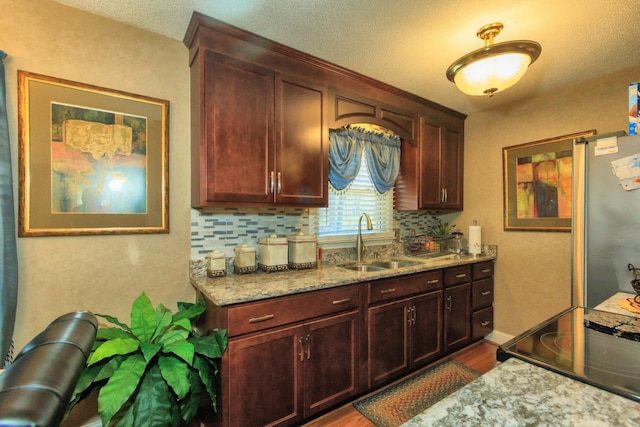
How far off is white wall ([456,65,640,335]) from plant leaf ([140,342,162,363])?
3193mm

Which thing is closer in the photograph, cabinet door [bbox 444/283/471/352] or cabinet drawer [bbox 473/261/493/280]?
cabinet door [bbox 444/283/471/352]

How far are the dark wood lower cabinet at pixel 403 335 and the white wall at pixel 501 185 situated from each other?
3.42ft

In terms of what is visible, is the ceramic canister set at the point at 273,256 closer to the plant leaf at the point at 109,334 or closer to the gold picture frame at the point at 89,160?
the gold picture frame at the point at 89,160

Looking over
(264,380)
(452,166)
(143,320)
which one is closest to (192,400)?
(264,380)

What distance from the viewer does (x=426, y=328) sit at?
241 cm

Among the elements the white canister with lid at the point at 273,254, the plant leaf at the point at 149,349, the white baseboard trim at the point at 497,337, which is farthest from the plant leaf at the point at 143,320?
the white baseboard trim at the point at 497,337

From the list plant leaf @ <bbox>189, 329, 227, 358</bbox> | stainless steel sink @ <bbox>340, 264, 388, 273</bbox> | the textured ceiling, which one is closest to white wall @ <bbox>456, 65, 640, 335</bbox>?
the textured ceiling

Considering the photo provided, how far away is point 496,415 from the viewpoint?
61 cm

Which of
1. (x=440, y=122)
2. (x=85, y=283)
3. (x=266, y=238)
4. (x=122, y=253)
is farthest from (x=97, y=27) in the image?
(x=440, y=122)

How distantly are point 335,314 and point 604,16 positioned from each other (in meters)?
2.41

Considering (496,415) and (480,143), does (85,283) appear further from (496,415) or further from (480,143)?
(480,143)

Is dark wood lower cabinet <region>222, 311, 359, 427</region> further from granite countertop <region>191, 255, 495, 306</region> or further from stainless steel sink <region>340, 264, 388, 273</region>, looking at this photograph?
stainless steel sink <region>340, 264, 388, 273</region>

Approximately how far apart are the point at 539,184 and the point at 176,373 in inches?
129

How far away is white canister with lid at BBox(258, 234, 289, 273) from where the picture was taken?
210cm
